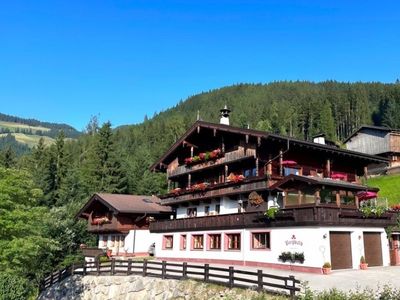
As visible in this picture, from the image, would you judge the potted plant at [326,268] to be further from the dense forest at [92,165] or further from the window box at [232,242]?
the dense forest at [92,165]

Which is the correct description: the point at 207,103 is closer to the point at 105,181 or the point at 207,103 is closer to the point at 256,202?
the point at 105,181

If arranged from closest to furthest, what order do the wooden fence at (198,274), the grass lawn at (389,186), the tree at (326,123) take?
the wooden fence at (198,274) → the grass lawn at (389,186) → the tree at (326,123)

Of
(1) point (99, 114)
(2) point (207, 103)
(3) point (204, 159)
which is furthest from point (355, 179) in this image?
(2) point (207, 103)

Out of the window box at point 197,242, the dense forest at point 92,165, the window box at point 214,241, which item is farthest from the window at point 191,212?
the dense forest at point 92,165

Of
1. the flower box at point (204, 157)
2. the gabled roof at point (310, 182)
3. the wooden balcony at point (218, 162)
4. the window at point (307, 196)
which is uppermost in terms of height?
the flower box at point (204, 157)

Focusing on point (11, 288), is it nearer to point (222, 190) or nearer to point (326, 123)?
point (222, 190)

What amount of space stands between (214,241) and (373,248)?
36.7 feet

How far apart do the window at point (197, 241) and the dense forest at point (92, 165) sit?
36.9ft

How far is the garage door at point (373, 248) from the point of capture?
26786 millimetres

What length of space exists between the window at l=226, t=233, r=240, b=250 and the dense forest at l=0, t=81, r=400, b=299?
13.2 m

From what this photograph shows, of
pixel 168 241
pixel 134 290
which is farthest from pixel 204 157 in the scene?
pixel 134 290

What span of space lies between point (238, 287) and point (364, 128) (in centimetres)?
5974

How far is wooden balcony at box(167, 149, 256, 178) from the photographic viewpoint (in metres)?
31.5

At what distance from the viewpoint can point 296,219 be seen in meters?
24.6
